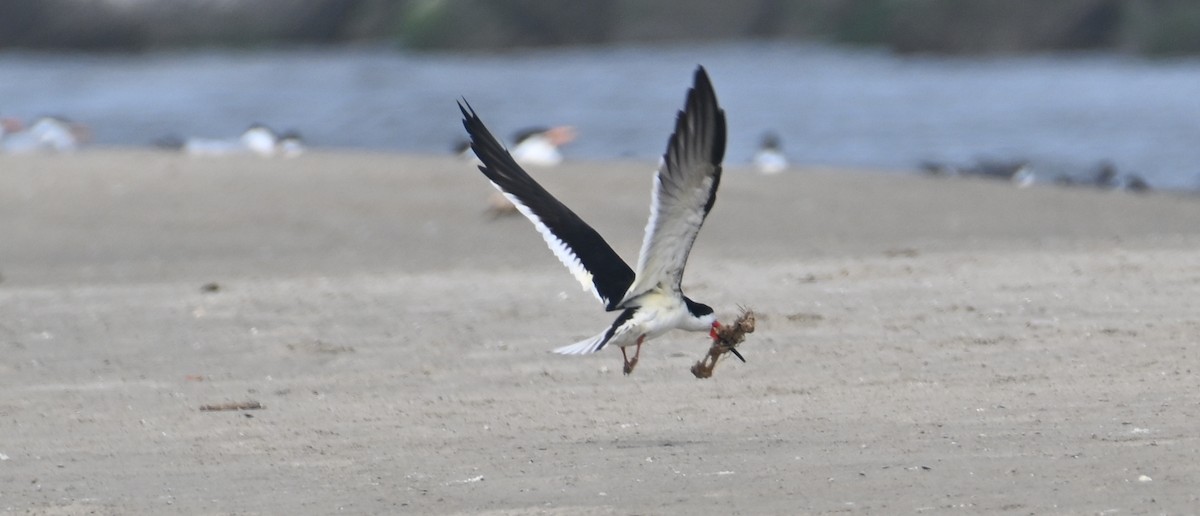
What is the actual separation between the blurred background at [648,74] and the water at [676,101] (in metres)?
0.08

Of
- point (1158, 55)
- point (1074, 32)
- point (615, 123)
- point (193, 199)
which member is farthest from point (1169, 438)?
point (1074, 32)

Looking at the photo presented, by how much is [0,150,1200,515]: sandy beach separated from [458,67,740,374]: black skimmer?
0.34 metres

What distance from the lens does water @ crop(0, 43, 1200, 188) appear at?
2042 cm

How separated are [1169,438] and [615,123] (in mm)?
18658

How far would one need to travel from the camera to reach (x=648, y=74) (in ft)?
114

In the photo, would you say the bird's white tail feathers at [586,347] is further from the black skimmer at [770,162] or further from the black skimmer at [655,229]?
the black skimmer at [770,162]

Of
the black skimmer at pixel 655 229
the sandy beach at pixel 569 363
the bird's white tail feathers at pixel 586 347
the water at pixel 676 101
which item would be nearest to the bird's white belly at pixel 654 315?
the black skimmer at pixel 655 229

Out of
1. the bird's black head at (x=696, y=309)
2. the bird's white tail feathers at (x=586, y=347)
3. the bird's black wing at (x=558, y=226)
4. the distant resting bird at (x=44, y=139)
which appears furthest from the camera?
the distant resting bird at (x=44, y=139)

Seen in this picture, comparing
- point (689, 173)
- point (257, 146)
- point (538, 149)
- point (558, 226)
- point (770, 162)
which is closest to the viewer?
point (689, 173)

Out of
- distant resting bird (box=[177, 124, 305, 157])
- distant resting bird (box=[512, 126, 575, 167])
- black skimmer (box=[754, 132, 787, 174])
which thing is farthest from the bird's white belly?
distant resting bird (box=[177, 124, 305, 157])

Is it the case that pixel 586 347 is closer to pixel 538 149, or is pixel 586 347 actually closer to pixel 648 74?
pixel 538 149

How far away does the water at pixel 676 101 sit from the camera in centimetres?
2042

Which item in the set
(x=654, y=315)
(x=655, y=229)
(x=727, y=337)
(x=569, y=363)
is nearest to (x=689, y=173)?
(x=655, y=229)

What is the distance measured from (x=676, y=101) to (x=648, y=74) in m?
7.21
